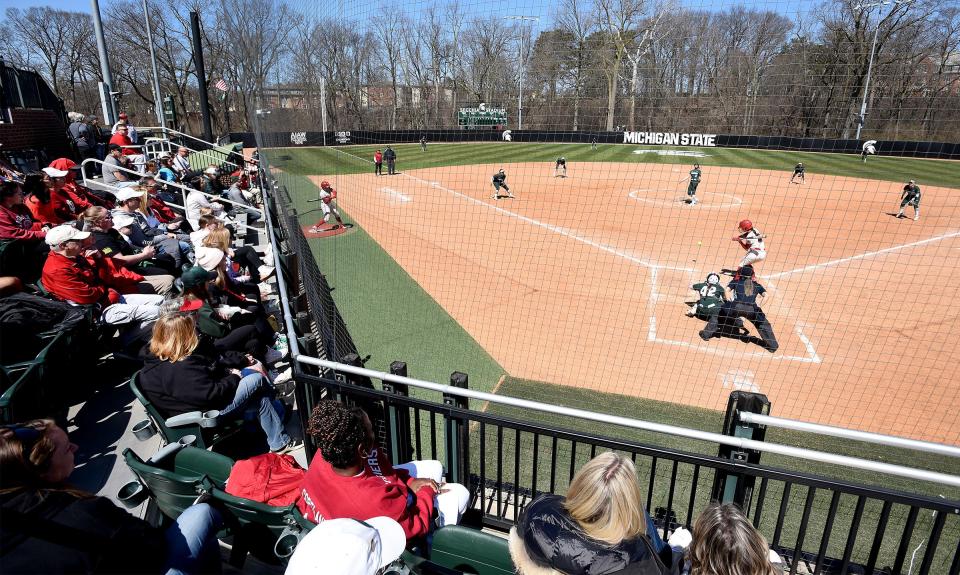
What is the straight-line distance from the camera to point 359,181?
23.0 metres

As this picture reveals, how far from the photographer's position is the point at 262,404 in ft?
12.7

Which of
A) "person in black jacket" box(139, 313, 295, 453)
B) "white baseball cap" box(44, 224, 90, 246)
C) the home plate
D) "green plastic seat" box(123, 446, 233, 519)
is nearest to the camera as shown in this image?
"green plastic seat" box(123, 446, 233, 519)

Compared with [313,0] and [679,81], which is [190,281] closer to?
[313,0]

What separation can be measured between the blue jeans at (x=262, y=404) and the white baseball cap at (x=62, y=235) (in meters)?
2.58

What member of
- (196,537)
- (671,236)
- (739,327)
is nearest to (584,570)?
(196,537)

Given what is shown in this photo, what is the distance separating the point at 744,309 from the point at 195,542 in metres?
8.42

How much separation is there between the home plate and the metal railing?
14.0m

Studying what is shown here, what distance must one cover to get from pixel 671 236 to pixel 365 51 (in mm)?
12283

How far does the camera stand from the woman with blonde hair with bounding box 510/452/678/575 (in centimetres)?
200

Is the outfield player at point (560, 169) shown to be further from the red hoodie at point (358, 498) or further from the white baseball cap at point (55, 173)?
the red hoodie at point (358, 498)

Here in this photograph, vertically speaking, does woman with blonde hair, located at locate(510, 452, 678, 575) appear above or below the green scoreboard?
below

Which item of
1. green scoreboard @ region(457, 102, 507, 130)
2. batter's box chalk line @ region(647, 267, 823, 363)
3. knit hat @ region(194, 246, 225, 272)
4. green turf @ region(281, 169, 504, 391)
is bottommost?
batter's box chalk line @ region(647, 267, 823, 363)

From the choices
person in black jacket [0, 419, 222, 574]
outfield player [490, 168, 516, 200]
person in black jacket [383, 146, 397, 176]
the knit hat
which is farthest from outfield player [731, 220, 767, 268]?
person in black jacket [383, 146, 397, 176]

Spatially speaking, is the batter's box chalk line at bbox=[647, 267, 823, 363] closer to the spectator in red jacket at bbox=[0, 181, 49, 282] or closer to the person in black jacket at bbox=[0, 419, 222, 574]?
the person in black jacket at bbox=[0, 419, 222, 574]
